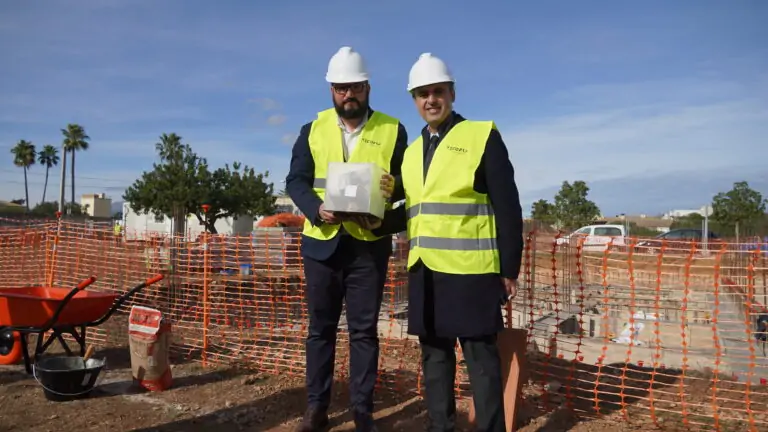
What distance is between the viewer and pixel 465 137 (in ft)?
9.29

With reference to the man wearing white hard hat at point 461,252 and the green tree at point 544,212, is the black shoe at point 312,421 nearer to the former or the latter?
the man wearing white hard hat at point 461,252

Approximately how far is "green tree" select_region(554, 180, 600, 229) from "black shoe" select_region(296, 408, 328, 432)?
3548cm

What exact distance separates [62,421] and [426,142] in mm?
3086

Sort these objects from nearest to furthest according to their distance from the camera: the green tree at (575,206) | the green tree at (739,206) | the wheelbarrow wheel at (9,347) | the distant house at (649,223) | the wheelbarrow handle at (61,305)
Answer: the wheelbarrow handle at (61,305) → the wheelbarrow wheel at (9,347) → the green tree at (739,206) → the green tree at (575,206) → the distant house at (649,223)

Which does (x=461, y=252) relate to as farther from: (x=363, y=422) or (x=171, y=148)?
(x=171, y=148)

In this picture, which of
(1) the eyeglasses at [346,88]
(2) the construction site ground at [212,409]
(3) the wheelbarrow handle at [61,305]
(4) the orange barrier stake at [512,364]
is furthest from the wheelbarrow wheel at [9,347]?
(4) the orange barrier stake at [512,364]

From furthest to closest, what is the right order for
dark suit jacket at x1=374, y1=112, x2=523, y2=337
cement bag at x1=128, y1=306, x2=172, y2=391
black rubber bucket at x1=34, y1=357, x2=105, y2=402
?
1. cement bag at x1=128, y1=306, x2=172, y2=391
2. black rubber bucket at x1=34, y1=357, x2=105, y2=402
3. dark suit jacket at x1=374, y1=112, x2=523, y2=337

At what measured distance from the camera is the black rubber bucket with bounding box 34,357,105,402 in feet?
13.5

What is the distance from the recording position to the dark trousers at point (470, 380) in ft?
9.01

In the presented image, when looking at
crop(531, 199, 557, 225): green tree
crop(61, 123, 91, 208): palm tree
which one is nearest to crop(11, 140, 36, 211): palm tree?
crop(61, 123, 91, 208): palm tree

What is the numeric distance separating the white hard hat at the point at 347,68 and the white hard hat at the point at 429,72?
39 cm

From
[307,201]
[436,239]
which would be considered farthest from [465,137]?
[307,201]

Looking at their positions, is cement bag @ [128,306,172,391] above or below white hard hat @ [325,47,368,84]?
below

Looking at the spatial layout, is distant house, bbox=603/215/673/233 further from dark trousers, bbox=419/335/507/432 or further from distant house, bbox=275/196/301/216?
dark trousers, bbox=419/335/507/432
